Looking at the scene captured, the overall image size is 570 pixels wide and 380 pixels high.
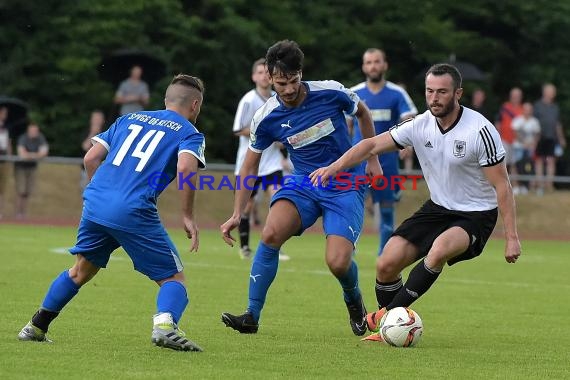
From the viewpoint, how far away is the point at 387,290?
30.4 feet

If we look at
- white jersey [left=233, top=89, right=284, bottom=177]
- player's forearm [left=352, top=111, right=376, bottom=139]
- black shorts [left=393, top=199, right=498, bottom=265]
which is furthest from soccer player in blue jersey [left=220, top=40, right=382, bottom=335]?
white jersey [left=233, top=89, right=284, bottom=177]

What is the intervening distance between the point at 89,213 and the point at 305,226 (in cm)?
194

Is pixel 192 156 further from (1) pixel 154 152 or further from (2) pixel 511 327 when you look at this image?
(2) pixel 511 327

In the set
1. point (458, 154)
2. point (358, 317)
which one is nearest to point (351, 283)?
point (358, 317)

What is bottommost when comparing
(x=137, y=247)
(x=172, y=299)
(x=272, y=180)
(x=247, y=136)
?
(x=272, y=180)

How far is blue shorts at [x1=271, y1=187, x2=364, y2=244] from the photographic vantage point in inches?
363

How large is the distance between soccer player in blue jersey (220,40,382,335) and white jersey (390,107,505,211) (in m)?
0.66

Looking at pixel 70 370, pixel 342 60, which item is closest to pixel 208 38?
pixel 342 60

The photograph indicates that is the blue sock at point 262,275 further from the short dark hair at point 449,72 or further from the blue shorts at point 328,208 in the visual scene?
the short dark hair at point 449,72

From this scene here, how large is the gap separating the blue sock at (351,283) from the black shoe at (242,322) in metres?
0.73

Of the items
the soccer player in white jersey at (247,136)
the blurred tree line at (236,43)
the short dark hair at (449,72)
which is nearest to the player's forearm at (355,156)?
the short dark hair at (449,72)

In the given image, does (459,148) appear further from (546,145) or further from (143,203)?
(546,145)

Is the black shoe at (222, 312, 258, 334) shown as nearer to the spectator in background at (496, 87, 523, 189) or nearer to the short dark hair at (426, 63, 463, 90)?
the short dark hair at (426, 63, 463, 90)

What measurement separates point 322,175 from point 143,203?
138cm
